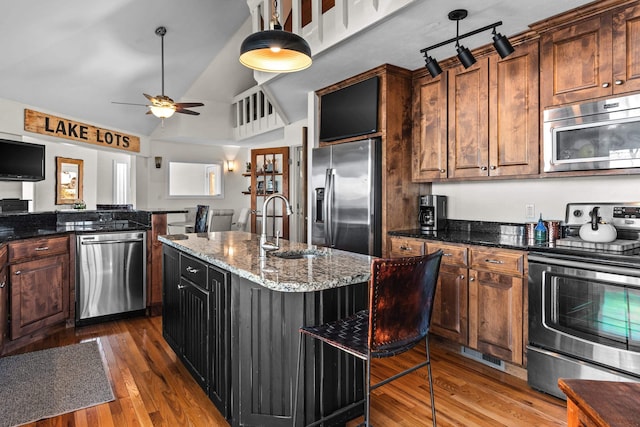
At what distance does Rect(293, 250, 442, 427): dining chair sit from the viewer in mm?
1421

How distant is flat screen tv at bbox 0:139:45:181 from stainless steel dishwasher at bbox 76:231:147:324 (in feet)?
7.81

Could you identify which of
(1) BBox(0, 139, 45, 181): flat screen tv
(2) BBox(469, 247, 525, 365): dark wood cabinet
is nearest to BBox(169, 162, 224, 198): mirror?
(1) BBox(0, 139, 45, 181): flat screen tv

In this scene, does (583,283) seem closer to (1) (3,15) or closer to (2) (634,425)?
(2) (634,425)

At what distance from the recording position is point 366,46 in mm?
3152

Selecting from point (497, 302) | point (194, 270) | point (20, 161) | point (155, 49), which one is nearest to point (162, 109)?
point (155, 49)

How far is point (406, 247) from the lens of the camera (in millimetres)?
3309

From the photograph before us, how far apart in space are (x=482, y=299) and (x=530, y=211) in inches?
36.0

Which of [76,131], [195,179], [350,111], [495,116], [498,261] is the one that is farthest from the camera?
[195,179]

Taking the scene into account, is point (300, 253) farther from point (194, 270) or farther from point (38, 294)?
point (38, 294)

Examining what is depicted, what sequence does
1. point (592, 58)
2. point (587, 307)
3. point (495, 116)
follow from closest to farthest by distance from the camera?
1. point (587, 307)
2. point (592, 58)
3. point (495, 116)

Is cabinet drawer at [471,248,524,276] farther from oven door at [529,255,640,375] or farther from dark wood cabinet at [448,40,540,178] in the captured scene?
dark wood cabinet at [448,40,540,178]

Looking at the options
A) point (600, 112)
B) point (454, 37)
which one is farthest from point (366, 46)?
point (600, 112)

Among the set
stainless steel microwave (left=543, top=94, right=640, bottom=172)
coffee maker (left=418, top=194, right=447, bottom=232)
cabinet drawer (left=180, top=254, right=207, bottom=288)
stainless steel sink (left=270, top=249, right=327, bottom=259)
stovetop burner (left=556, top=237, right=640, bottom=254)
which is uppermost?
stainless steel microwave (left=543, top=94, right=640, bottom=172)

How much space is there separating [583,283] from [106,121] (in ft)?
23.9
